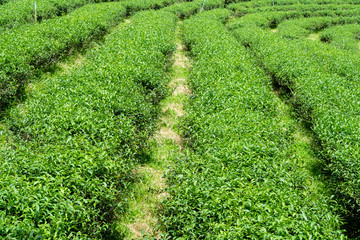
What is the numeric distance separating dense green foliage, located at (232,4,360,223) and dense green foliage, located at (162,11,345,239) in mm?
1229

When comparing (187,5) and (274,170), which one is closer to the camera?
(274,170)

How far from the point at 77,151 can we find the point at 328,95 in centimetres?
952

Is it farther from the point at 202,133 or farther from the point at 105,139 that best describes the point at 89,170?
the point at 202,133

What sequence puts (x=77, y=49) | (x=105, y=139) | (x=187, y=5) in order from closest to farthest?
(x=105, y=139), (x=77, y=49), (x=187, y=5)

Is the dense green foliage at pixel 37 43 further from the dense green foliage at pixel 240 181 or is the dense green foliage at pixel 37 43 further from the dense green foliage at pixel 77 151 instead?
the dense green foliage at pixel 240 181

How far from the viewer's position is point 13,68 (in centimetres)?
924

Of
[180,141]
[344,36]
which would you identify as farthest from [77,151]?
[344,36]

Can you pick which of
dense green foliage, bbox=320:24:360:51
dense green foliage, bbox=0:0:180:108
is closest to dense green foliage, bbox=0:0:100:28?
dense green foliage, bbox=0:0:180:108

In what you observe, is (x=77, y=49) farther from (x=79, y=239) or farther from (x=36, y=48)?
(x=79, y=239)

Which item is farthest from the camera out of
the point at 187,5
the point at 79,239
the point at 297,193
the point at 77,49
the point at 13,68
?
the point at 187,5

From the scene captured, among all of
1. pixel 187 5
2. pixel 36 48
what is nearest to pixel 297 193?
pixel 36 48

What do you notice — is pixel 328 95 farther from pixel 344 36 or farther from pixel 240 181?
pixel 344 36

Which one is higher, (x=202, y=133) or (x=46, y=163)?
(x=46, y=163)

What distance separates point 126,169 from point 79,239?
83.4 inches
